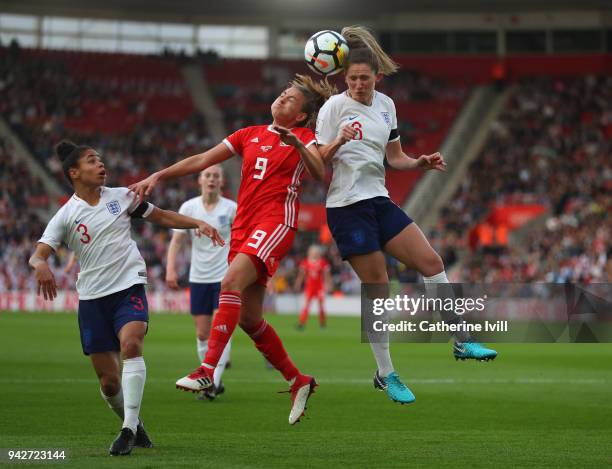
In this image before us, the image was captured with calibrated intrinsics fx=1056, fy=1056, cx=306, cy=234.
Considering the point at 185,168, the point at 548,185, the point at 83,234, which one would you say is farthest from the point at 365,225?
the point at 548,185

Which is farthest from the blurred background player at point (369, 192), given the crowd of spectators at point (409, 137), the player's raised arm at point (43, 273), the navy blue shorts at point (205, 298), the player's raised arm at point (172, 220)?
the crowd of spectators at point (409, 137)

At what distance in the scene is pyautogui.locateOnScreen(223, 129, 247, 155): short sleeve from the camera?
29.7 ft

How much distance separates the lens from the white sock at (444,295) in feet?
31.3

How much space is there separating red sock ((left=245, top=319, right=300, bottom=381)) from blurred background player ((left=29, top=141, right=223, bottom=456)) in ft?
3.12

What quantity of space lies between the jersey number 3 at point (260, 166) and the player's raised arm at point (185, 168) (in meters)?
0.27

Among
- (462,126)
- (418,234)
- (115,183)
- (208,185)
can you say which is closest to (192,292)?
(208,185)

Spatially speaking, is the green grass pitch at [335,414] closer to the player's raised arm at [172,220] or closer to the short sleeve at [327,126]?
the player's raised arm at [172,220]

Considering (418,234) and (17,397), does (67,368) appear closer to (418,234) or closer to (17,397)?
(17,397)

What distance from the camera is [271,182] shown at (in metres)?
8.88

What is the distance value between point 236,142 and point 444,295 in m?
2.35

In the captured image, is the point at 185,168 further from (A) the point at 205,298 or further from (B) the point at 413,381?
(B) the point at 413,381

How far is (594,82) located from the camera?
50438mm

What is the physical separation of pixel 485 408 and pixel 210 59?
4258cm

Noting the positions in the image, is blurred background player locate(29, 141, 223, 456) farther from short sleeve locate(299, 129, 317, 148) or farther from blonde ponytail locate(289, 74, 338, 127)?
blonde ponytail locate(289, 74, 338, 127)
